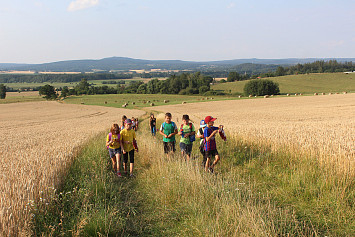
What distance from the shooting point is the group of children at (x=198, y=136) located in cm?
725

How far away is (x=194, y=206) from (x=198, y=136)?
3063mm

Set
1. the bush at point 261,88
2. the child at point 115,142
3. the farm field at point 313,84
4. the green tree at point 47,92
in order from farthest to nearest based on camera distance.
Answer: the green tree at point 47,92 → the farm field at point 313,84 → the bush at point 261,88 → the child at point 115,142

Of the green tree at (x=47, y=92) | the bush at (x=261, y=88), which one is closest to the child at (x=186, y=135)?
the bush at (x=261, y=88)

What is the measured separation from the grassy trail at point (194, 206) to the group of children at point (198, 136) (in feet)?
3.29

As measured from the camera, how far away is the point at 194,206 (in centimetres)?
460

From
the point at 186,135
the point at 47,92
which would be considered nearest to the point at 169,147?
the point at 186,135

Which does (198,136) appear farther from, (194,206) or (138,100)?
(138,100)

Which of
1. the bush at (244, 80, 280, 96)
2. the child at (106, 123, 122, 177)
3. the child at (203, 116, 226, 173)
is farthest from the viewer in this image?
the bush at (244, 80, 280, 96)

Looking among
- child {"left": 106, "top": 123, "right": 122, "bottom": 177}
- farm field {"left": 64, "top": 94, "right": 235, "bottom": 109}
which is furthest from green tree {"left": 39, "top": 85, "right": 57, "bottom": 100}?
child {"left": 106, "top": 123, "right": 122, "bottom": 177}

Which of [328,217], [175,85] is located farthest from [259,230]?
[175,85]

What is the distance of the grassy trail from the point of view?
3941 millimetres

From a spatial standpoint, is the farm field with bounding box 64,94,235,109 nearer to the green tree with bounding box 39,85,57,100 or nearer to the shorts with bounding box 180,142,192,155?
the green tree with bounding box 39,85,57,100

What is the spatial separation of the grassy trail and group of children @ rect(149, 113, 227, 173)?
1.00m

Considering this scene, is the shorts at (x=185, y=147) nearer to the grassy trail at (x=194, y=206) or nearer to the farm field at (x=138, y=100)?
the grassy trail at (x=194, y=206)
